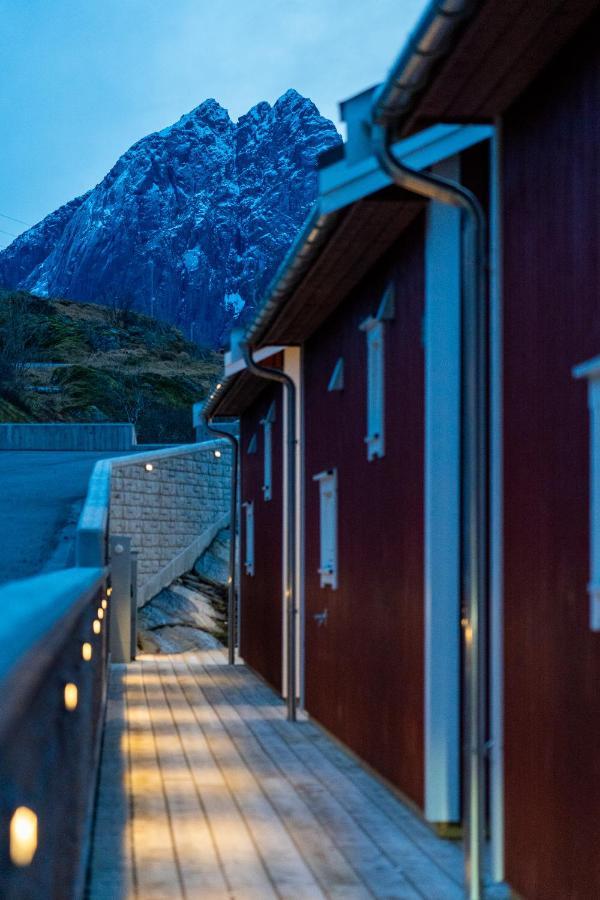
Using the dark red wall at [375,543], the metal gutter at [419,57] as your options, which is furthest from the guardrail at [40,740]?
the dark red wall at [375,543]

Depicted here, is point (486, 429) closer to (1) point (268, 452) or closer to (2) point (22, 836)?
(2) point (22, 836)

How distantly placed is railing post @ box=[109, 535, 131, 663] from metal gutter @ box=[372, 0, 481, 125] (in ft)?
43.6

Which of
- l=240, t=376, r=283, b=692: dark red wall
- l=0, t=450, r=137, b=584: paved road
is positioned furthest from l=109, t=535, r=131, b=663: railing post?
l=240, t=376, r=283, b=692: dark red wall

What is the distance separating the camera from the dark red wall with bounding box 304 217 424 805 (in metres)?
7.27

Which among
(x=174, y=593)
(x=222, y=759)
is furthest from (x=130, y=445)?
(x=222, y=759)

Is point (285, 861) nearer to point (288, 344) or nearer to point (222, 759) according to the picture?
point (222, 759)

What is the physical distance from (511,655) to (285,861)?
1581mm

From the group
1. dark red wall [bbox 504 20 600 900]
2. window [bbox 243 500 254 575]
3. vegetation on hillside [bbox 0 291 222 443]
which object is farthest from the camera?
vegetation on hillside [bbox 0 291 222 443]

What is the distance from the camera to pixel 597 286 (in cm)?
442

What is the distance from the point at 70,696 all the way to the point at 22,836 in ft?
5.96

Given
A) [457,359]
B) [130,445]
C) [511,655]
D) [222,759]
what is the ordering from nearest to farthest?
[511,655] → [457,359] → [222,759] → [130,445]

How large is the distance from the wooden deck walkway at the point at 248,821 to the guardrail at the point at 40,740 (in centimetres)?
134

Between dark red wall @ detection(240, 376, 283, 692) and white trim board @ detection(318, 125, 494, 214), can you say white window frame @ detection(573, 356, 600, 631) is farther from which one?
dark red wall @ detection(240, 376, 283, 692)

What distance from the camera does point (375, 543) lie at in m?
8.48
